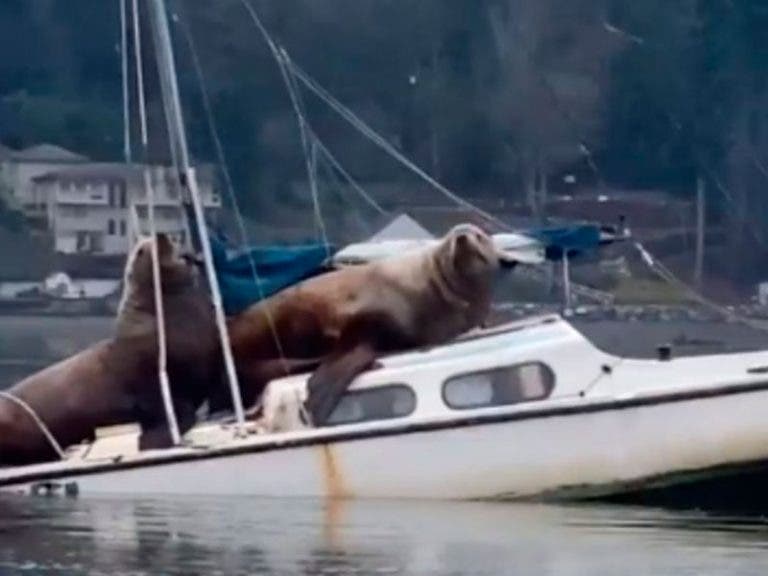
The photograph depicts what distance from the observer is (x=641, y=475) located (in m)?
41.0

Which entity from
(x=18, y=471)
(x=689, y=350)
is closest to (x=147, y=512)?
(x=18, y=471)

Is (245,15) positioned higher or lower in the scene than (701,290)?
higher

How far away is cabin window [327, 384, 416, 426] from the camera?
135 ft

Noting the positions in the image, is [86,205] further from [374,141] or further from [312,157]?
[312,157]

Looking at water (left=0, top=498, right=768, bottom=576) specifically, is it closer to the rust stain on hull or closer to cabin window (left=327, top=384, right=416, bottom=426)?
the rust stain on hull

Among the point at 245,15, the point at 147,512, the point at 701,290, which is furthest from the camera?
the point at 245,15

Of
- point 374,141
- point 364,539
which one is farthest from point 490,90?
point 364,539

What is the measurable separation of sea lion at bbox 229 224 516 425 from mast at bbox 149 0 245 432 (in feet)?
1.37

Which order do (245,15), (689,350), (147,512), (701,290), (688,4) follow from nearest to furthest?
(147,512), (689,350), (701,290), (245,15), (688,4)

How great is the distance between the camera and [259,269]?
44.0 m

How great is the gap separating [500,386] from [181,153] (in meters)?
4.29

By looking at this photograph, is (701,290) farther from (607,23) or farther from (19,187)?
(19,187)

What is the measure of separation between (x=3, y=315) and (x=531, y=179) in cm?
1293

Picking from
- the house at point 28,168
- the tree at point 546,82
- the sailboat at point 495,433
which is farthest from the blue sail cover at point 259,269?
the house at point 28,168
